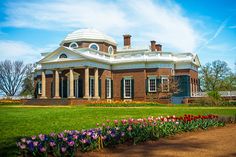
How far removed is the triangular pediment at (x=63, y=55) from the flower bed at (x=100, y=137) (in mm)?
28488

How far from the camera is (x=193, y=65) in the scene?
4353 cm

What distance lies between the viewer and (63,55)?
40.3 metres

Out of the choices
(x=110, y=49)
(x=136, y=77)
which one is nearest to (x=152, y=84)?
(x=136, y=77)

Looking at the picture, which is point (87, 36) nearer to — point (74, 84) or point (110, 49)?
point (110, 49)

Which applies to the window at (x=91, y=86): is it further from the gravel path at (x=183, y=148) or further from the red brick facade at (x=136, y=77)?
the gravel path at (x=183, y=148)

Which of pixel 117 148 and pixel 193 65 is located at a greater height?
pixel 193 65

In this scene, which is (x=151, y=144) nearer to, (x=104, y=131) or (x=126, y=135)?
(x=126, y=135)

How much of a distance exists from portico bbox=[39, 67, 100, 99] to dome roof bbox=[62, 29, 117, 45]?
551 centimetres

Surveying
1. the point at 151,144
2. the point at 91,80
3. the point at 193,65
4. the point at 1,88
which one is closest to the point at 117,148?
the point at 151,144

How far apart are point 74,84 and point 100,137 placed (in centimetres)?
3322

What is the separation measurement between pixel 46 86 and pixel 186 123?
35636mm

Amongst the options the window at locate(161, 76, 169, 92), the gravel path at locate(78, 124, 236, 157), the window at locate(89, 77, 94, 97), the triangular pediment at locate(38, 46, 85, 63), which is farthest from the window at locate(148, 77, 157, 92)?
the gravel path at locate(78, 124, 236, 157)

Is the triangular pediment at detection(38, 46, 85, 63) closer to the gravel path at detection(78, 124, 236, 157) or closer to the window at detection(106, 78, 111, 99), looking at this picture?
the window at detection(106, 78, 111, 99)

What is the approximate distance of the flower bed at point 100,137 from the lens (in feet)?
22.7
